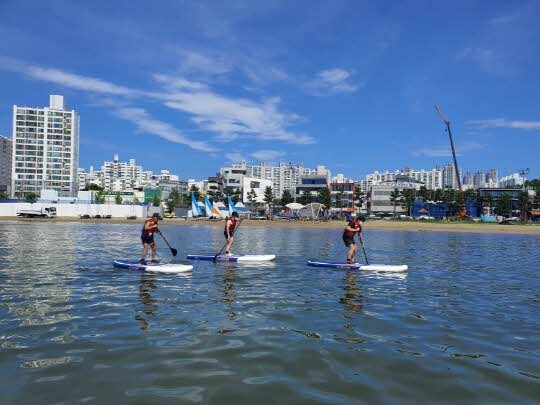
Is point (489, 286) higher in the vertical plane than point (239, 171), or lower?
lower

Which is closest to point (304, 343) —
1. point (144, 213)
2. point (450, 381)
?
point (450, 381)

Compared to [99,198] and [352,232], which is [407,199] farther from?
[352,232]

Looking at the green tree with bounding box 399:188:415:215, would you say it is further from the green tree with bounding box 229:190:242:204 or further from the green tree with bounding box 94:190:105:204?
the green tree with bounding box 94:190:105:204

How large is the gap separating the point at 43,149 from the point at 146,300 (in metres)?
199

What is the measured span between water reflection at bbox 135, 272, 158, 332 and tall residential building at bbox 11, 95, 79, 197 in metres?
182

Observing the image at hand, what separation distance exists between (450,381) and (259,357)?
301 centimetres

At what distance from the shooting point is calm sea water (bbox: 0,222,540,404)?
621 centimetres

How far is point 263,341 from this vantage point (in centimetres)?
848

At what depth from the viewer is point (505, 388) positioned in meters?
6.43

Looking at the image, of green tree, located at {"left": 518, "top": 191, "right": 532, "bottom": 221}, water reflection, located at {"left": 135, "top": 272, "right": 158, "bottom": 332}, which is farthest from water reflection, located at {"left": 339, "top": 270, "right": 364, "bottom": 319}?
green tree, located at {"left": 518, "top": 191, "right": 532, "bottom": 221}

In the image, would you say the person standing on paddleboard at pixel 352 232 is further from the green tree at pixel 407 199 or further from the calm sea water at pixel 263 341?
the green tree at pixel 407 199

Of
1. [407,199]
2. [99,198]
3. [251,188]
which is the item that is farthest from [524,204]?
[99,198]

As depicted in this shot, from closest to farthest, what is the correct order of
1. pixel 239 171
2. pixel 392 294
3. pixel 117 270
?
pixel 392 294 < pixel 117 270 < pixel 239 171

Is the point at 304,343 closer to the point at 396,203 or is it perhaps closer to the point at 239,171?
the point at 396,203
